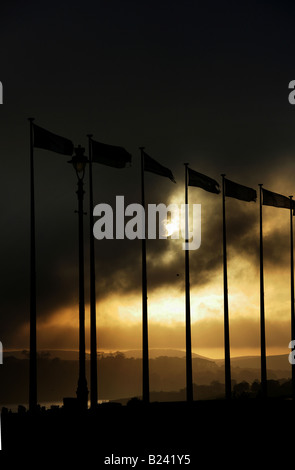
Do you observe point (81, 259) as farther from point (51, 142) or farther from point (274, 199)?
point (274, 199)

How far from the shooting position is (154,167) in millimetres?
68438

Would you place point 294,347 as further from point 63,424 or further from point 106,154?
point 63,424

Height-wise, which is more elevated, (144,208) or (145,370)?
(144,208)

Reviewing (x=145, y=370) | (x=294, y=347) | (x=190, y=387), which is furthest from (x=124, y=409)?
(x=294, y=347)

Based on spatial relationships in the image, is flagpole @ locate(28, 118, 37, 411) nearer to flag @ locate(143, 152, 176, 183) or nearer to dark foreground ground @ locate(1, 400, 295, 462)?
dark foreground ground @ locate(1, 400, 295, 462)

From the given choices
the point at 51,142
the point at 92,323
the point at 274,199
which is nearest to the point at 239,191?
the point at 274,199

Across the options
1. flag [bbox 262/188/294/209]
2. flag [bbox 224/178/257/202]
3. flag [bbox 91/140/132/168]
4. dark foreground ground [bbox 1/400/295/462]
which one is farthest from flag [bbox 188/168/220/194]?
dark foreground ground [bbox 1/400/295/462]

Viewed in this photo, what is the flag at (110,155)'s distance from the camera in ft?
201

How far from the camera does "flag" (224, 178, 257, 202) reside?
7675 centimetres

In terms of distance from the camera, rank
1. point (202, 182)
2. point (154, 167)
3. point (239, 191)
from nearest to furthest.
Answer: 1. point (154, 167)
2. point (202, 182)
3. point (239, 191)

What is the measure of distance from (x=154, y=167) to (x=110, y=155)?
21.9ft
